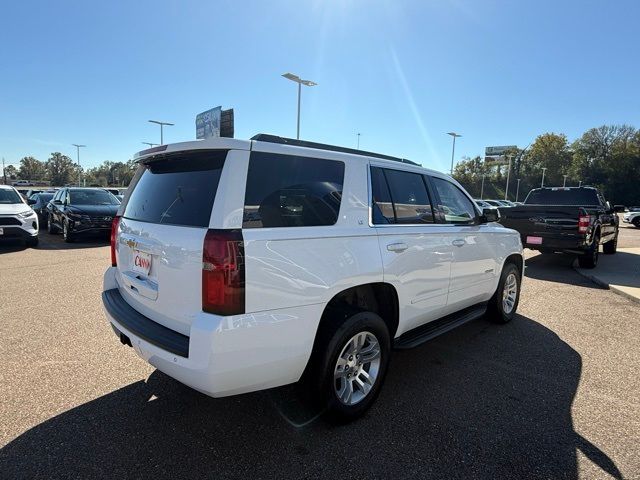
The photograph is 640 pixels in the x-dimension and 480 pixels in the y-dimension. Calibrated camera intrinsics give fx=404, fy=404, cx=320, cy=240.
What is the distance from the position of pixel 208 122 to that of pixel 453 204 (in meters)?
29.5

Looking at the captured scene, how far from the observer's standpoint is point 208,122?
30.7 m

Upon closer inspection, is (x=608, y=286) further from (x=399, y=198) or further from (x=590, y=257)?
(x=399, y=198)

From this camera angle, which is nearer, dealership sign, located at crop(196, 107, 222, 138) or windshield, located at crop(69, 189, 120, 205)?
windshield, located at crop(69, 189, 120, 205)

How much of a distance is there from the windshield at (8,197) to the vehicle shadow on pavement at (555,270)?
43.0ft

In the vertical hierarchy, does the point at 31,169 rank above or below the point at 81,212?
above

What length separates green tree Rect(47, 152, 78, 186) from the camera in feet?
360

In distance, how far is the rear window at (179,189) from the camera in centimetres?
243

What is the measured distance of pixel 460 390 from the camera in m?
3.44

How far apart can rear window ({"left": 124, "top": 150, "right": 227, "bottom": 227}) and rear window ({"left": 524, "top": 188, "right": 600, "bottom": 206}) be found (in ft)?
36.4

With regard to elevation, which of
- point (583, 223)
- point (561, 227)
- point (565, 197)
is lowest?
point (561, 227)

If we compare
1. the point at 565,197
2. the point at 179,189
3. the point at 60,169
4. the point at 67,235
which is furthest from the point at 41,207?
the point at 60,169

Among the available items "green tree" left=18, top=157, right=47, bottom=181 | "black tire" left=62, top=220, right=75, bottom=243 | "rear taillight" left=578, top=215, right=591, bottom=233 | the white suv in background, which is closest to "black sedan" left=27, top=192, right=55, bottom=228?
"black tire" left=62, top=220, right=75, bottom=243

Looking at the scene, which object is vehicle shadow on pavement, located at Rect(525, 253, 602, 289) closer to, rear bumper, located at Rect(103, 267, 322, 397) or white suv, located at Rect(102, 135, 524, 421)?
white suv, located at Rect(102, 135, 524, 421)

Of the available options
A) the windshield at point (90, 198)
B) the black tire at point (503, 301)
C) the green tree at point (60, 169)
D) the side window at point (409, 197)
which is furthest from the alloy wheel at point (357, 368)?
the green tree at point (60, 169)
